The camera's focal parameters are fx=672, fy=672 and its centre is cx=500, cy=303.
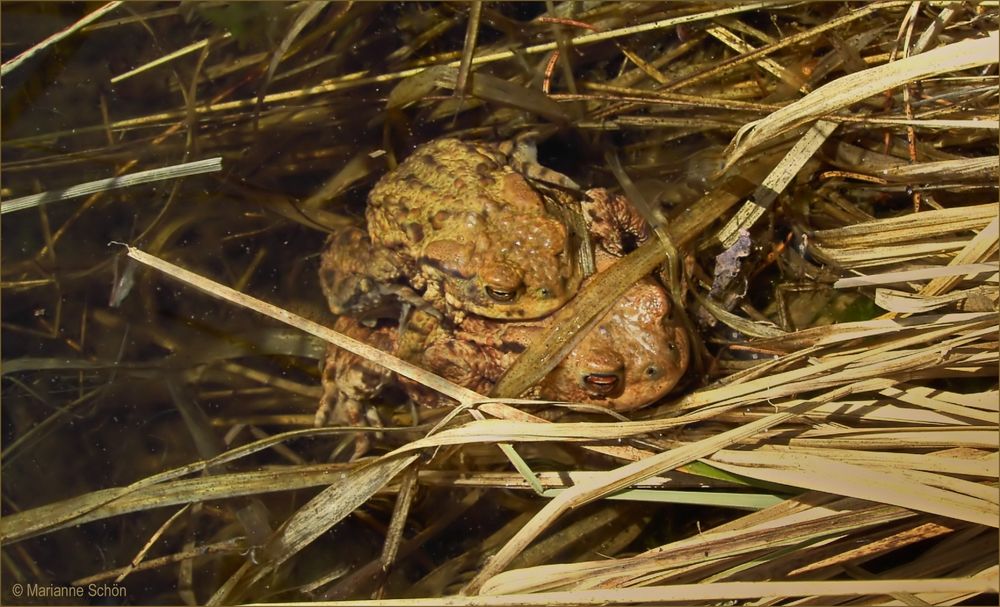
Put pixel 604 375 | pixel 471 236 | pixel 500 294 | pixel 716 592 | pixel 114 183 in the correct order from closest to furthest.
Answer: pixel 716 592, pixel 604 375, pixel 500 294, pixel 471 236, pixel 114 183

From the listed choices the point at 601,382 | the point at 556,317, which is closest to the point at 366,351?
the point at 556,317

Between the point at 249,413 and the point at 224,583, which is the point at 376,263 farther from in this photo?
the point at 224,583

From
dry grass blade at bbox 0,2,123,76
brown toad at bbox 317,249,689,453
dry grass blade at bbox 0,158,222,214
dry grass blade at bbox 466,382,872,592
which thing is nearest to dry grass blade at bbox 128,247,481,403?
brown toad at bbox 317,249,689,453

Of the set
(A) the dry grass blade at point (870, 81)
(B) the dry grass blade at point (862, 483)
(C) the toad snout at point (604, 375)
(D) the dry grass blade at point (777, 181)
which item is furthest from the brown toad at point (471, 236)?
(B) the dry grass blade at point (862, 483)

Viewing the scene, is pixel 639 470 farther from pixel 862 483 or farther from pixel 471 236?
pixel 471 236

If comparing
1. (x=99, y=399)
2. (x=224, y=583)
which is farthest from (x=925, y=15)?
(x=99, y=399)

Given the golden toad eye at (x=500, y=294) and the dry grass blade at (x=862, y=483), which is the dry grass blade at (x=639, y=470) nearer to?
the dry grass blade at (x=862, y=483)

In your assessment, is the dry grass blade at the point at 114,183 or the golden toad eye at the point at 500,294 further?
the dry grass blade at the point at 114,183
